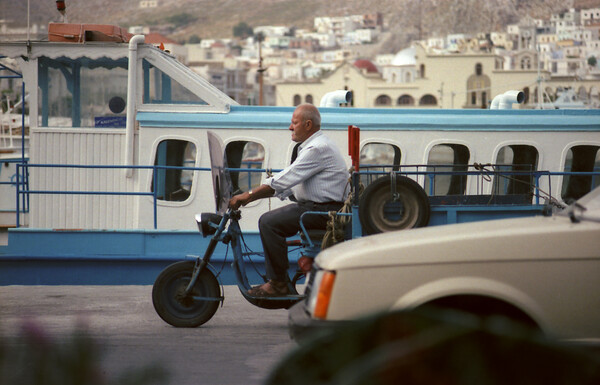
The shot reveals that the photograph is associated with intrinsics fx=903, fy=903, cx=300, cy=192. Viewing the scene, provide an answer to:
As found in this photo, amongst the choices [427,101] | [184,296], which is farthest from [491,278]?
[427,101]

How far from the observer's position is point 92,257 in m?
Answer: 11.0

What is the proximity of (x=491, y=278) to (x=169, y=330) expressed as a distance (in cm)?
393

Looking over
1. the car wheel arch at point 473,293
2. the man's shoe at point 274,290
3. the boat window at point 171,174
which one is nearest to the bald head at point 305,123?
the man's shoe at point 274,290

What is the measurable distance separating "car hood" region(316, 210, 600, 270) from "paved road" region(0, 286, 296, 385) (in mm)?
1200

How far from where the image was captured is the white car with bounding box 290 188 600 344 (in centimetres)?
452

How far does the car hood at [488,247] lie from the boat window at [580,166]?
7.51 meters

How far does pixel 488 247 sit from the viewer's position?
4.57 m

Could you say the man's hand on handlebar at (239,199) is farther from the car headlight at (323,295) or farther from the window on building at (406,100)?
the window on building at (406,100)

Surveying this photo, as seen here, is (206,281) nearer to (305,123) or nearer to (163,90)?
(305,123)

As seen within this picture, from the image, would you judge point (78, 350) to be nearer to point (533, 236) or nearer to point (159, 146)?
point (533, 236)

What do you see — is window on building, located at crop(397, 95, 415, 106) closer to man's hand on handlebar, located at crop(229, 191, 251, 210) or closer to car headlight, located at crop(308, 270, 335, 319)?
man's hand on handlebar, located at crop(229, 191, 251, 210)

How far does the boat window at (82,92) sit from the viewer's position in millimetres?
12609

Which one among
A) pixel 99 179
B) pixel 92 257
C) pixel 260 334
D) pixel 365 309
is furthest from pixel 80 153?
pixel 365 309

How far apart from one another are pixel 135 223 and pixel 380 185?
5.36 m
